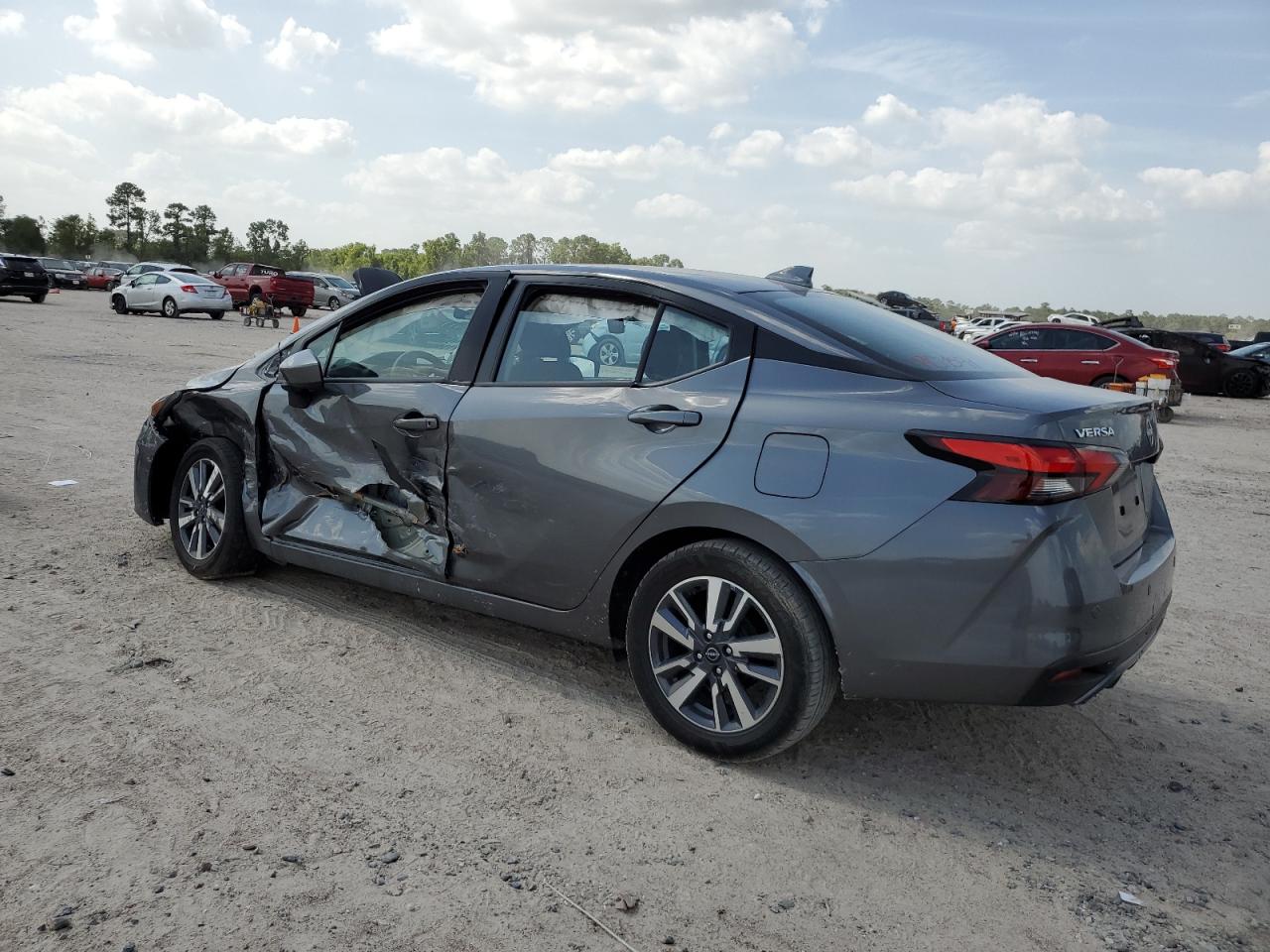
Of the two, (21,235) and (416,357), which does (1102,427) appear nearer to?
(416,357)

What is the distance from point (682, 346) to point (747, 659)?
112 cm

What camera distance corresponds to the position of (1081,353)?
1806 cm

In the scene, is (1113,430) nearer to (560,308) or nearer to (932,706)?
(932,706)

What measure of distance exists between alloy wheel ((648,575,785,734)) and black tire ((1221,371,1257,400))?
24.4m

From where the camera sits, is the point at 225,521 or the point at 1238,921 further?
the point at 225,521

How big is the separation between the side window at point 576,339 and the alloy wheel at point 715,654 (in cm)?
85

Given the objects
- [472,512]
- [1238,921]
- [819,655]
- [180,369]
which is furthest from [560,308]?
[180,369]

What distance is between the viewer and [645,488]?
3.62m

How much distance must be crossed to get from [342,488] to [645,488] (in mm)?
1665

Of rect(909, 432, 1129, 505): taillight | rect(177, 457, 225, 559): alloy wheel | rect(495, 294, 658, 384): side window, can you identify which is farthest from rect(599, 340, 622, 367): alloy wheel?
rect(177, 457, 225, 559): alloy wheel

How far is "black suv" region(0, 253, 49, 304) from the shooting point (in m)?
32.4

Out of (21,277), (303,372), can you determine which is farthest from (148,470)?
(21,277)

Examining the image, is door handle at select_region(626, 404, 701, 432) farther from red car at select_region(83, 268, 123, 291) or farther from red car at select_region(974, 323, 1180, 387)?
red car at select_region(83, 268, 123, 291)

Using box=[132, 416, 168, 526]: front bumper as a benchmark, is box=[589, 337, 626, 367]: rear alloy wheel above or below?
above
